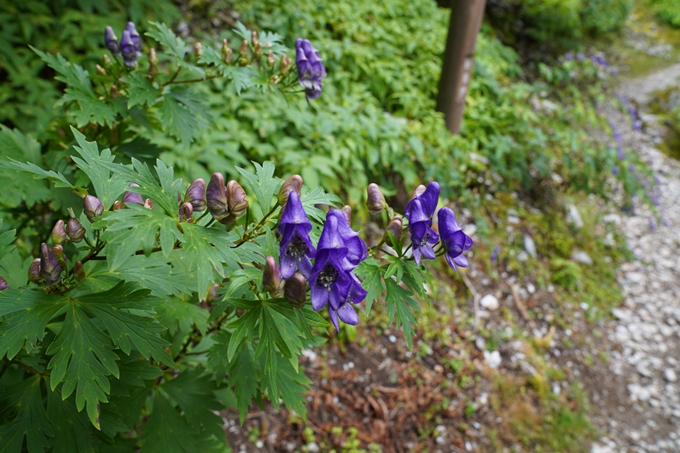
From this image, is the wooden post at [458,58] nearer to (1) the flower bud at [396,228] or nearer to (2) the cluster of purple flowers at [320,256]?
(1) the flower bud at [396,228]

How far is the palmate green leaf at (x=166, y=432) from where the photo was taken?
4.72 ft

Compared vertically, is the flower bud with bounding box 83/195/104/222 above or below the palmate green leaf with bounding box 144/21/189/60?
below

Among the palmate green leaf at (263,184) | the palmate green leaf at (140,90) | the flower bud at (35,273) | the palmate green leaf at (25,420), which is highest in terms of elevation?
the palmate green leaf at (263,184)

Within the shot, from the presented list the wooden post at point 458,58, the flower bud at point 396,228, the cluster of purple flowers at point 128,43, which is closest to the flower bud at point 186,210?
the flower bud at point 396,228

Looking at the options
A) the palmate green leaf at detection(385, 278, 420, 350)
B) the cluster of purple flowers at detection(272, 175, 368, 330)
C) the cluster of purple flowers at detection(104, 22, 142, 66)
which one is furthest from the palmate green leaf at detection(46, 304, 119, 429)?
the cluster of purple flowers at detection(104, 22, 142, 66)

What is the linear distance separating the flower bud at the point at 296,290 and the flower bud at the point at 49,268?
0.51 meters

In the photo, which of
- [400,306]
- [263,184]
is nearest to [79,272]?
[263,184]

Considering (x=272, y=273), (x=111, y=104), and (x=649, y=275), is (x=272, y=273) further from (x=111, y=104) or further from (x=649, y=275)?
(x=649, y=275)

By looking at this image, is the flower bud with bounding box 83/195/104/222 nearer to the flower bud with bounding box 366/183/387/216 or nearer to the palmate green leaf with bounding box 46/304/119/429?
the palmate green leaf with bounding box 46/304/119/429

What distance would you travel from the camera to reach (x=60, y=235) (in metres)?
1.21

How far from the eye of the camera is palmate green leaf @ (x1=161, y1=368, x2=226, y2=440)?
1.50 metres

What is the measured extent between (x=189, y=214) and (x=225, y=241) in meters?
0.13

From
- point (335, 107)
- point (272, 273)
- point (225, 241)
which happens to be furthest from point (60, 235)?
point (335, 107)

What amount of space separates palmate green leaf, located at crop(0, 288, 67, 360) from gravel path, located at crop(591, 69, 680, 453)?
336 centimetres
